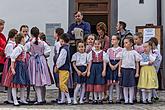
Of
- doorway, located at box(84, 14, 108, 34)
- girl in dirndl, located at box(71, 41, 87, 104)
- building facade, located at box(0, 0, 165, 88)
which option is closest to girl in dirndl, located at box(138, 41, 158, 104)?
girl in dirndl, located at box(71, 41, 87, 104)

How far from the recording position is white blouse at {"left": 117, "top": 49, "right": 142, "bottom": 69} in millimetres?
11648

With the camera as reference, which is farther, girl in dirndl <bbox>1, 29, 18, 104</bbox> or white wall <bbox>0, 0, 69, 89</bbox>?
white wall <bbox>0, 0, 69, 89</bbox>

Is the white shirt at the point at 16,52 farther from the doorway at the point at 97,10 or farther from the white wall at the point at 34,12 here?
the doorway at the point at 97,10

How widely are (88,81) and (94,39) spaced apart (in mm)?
984

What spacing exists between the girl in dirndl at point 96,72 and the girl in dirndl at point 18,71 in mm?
1446

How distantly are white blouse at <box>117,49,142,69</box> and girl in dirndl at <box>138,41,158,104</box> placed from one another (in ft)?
0.76

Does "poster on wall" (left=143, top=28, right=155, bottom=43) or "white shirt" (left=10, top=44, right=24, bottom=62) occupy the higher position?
"poster on wall" (left=143, top=28, right=155, bottom=43)

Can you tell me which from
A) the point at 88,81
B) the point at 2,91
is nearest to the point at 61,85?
the point at 88,81

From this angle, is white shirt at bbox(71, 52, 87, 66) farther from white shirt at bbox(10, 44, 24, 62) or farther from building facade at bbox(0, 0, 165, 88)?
building facade at bbox(0, 0, 165, 88)

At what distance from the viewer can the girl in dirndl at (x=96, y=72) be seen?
38.0ft

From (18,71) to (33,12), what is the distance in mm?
4590

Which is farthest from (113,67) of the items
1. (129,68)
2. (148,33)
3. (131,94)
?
(148,33)

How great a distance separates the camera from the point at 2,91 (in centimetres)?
1401

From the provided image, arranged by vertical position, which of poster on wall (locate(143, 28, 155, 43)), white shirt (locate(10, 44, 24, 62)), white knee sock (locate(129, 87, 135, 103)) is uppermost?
poster on wall (locate(143, 28, 155, 43))
